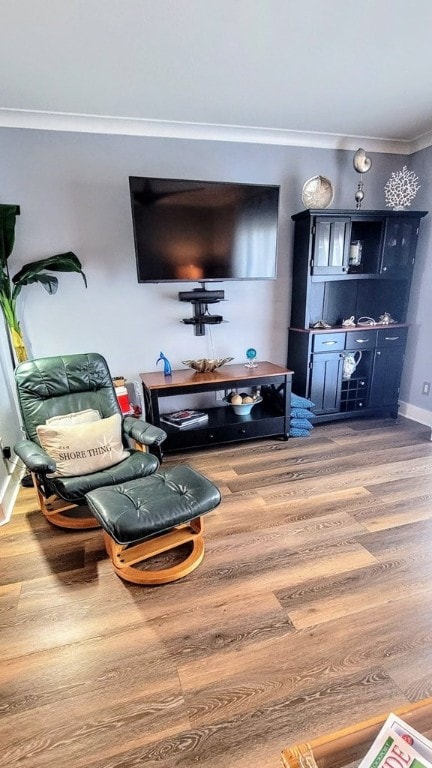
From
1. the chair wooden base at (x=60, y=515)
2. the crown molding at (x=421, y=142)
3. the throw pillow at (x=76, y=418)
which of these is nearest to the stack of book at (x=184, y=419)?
the throw pillow at (x=76, y=418)

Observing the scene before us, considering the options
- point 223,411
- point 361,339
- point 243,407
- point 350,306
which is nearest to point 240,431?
point 243,407

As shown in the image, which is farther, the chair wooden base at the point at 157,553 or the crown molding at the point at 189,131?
the crown molding at the point at 189,131

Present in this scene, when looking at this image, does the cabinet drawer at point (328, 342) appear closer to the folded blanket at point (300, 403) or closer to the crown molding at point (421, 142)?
the folded blanket at point (300, 403)

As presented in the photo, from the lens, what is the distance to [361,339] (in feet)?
10.7

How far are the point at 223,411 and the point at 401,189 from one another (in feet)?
8.44

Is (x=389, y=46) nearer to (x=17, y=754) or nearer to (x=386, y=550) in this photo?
(x=386, y=550)

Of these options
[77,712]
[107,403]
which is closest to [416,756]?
[77,712]

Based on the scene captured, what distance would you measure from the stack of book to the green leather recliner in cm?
52

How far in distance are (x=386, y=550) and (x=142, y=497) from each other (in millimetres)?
1282

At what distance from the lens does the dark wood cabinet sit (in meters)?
3.04

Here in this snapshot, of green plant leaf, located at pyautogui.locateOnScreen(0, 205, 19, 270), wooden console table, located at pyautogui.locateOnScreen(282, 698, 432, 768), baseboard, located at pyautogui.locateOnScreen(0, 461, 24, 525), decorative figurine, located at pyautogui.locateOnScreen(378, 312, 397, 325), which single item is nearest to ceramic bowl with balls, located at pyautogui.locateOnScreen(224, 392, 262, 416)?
decorative figurine, located at pyautogui.locateOnScreen(378, 312, 397, 325)

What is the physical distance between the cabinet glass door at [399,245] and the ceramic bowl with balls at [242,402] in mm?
1675

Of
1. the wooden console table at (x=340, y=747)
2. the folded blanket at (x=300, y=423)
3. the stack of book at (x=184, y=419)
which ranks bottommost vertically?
the folded blanket at (x=300, y=423)

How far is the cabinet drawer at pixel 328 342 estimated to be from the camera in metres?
3.14
